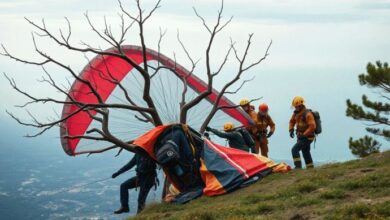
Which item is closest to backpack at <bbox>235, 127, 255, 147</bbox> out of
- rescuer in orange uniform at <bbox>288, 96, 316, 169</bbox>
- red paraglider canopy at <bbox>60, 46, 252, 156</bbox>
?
rescuer in orange uniform at <bbox>288, 96, 316, 169</bbox>

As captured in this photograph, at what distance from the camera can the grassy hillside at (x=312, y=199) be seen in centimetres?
991

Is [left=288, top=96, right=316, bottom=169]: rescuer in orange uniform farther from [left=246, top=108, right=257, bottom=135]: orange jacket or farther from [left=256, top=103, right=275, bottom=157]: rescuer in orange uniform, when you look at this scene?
[left=246, top=108, right=257, bottom=135]: orange jacket

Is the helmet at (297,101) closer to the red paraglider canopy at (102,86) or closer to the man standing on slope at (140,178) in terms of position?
the red paraglider canopy at (102,86)

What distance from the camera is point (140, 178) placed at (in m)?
15.9

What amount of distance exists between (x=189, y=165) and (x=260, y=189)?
2.59 meters

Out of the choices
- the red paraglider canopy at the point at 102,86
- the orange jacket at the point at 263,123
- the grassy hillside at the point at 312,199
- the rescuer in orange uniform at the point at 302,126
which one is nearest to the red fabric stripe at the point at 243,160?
the grassy hillside at the point at 312,199

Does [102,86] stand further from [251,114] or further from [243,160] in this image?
[243,160]

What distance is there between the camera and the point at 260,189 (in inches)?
562

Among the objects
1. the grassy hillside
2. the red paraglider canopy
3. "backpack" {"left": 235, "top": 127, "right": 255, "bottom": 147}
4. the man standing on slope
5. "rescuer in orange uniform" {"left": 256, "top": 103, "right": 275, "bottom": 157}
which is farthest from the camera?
the red paraglider canopy

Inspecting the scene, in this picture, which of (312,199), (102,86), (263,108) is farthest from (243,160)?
(102,86)

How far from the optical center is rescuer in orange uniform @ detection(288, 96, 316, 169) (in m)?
16.7

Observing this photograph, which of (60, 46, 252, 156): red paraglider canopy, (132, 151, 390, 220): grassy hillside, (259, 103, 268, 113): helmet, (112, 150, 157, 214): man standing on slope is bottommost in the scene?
(132, 151, 390, 220): grassy hillside

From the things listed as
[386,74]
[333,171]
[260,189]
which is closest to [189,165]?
[260,189]

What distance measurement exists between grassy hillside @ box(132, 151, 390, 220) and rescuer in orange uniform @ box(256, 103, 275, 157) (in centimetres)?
375
